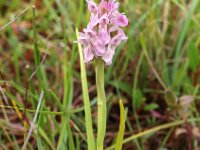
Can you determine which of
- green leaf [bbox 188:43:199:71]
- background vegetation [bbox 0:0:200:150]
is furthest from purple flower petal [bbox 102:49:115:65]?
green leaf [bbox 188:43:199:71]

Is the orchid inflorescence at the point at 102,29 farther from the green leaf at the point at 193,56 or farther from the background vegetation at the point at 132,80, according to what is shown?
the green leaf at the point at 193,56

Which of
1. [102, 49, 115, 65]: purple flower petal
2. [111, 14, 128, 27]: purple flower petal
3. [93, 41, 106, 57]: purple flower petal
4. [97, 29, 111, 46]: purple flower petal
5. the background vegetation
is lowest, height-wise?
the background vegetation

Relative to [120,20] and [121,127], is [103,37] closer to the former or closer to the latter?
[120,20]

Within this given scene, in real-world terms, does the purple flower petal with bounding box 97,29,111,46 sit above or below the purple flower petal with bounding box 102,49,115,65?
above

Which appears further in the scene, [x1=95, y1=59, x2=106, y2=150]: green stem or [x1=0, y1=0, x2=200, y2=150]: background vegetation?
[x1=0, y1=0, x2=200, y2=150]: background vegetation

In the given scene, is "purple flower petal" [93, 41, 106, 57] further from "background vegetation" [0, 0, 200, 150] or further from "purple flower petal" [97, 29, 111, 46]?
"background vegetation" [0, 0, 200, 150]

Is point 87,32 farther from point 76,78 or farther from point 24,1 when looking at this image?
point 24,1
